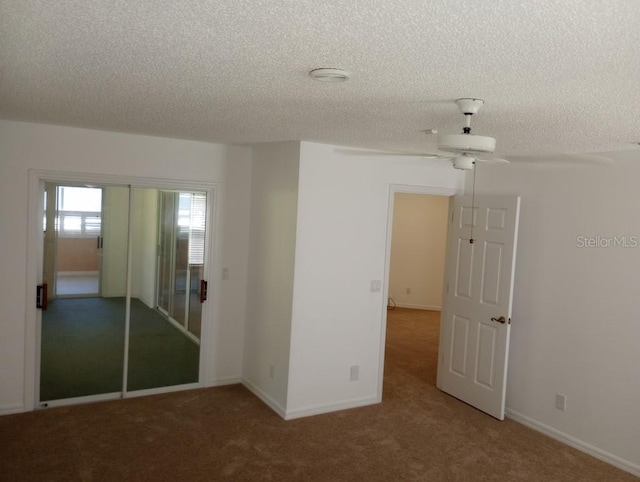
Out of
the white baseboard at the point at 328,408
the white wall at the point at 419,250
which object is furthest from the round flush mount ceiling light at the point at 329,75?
the white wall at the point at 419,250

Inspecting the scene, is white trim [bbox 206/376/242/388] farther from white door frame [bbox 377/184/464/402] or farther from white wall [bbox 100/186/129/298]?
white door frame [bbox 377/184/464/402]

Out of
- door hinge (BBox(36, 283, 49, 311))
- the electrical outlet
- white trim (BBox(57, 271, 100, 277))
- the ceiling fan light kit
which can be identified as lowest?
the electrical outlet

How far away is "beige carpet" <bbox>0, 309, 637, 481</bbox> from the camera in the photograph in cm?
346

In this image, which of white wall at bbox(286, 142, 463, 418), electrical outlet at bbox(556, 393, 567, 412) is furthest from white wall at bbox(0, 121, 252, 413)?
electrical outlet at bbox(556, 393, 567, 412)

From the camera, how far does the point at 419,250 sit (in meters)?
9.27

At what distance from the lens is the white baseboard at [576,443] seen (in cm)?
375

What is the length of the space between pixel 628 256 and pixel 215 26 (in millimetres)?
3449

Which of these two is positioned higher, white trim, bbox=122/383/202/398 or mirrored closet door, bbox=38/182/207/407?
mirrored closet door, bbox=38/182/207/407

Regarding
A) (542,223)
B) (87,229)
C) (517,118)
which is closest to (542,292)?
(542,223)

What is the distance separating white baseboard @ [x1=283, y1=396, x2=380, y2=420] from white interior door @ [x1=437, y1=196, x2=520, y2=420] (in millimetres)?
895

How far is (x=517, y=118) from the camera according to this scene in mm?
2891

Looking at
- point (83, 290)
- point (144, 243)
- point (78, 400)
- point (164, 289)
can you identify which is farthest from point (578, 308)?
point (78, 400)

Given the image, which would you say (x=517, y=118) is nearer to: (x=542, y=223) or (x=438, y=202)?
(x=542, y=223)

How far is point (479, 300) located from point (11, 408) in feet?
13.4
